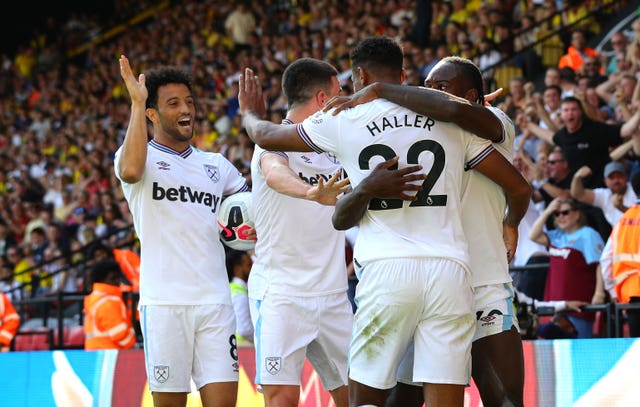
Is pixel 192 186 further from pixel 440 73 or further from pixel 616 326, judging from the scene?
pixel 616 326

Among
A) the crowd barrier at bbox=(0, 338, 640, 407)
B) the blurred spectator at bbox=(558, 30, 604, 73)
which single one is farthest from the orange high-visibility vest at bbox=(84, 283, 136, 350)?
the blurred spectator at bbox=(558, 30, 604, 73)

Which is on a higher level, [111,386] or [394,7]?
[394,7]

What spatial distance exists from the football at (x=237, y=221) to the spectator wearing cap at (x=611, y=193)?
440 cm

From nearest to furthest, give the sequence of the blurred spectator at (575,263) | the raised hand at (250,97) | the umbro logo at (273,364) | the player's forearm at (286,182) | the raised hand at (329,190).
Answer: the raised hand at (329,190)
the player's forearm at (286,182)
the raised hand at (250,97)
the umbro logo at (273,364)
the blurred spectator at (575,263)

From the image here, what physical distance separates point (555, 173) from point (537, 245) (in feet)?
2.56

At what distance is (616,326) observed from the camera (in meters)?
7.92

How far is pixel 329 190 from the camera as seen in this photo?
5.25 m

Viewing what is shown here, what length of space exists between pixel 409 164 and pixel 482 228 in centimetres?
61

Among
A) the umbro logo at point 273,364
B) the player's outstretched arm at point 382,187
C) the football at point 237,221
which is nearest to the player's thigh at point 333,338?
the umbro logo at point 273,364

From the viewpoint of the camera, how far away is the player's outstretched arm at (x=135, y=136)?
626 cm

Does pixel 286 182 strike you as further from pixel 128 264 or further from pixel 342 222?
pixel 128 264

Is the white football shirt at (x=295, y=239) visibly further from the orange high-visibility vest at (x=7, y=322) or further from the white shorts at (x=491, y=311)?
the orange high-visibility vest at (x=7, y=322)

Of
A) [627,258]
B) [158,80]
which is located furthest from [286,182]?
[627,258]

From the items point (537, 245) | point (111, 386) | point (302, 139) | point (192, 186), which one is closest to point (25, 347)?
point (111, 386)
